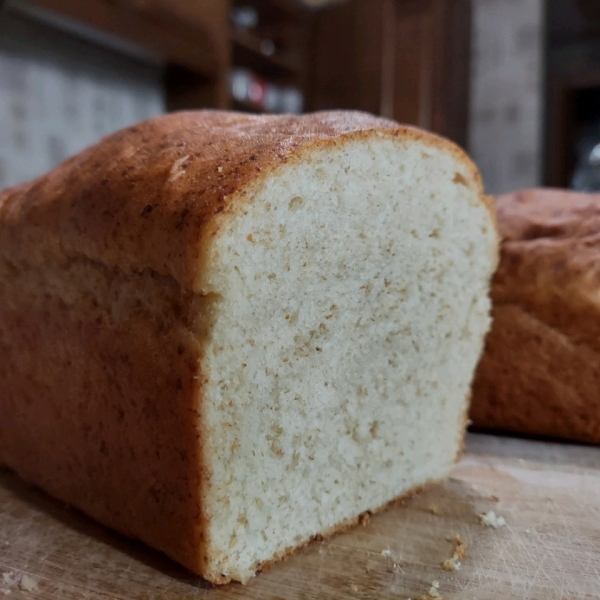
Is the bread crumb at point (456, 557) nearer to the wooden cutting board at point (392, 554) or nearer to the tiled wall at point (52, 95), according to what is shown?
the wooden cutting board at point (392, 554)

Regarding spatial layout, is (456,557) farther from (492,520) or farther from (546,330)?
(546,330)

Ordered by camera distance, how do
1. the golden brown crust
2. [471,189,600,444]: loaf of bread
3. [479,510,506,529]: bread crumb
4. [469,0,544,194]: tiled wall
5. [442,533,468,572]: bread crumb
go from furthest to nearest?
[469,0,544,194]: tiled wall < [471,189,600,444]: loaf of bread < [479,510,506,529]: bread crumb < [442,533,468,572]: bread crumb < the golden brown crust

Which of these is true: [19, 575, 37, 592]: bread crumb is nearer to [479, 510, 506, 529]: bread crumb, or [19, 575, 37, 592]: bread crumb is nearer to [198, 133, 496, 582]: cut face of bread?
[198, 133, 496, 582]: cut face of bread

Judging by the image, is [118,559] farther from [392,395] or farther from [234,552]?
[392,395]

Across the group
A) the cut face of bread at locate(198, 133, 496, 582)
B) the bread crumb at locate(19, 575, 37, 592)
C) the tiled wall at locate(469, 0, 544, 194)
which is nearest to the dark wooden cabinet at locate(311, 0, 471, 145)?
the tiled wall at locate(469, 0, 544, 194)

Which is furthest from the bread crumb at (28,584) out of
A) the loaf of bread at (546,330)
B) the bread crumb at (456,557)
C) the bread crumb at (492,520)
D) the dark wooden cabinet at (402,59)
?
the dark wooden cabinet at (402,59)
